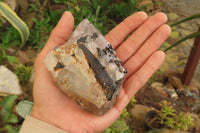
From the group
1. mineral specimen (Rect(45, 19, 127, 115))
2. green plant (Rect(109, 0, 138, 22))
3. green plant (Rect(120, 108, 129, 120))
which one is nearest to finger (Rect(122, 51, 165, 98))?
mineral specimen (Rect(45, 19, 127, 115))

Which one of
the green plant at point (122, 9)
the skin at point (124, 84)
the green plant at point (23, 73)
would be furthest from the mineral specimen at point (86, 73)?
the green plant at point (122, 9)

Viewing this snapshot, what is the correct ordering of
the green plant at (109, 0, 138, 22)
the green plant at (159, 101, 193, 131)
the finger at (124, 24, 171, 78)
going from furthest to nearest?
the green plant at (109, 0, 138, 22)
the green plant at (159, 101, 193, 131)
the finger at (124, 24, 171, 78)

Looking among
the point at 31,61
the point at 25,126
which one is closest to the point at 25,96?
the point at 31,61

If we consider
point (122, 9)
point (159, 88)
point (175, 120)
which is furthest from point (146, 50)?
point (122, 9)

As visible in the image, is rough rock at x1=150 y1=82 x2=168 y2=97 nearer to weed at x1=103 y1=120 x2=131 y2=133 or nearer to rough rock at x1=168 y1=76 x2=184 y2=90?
rough rock at x1=168 y1=76 x2=184 y2=90

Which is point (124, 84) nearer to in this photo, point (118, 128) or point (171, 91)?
point (118, 128)

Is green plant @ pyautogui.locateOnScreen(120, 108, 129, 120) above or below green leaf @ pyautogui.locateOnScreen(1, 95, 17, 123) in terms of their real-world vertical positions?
below

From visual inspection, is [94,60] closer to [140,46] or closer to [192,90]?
[140,46]
